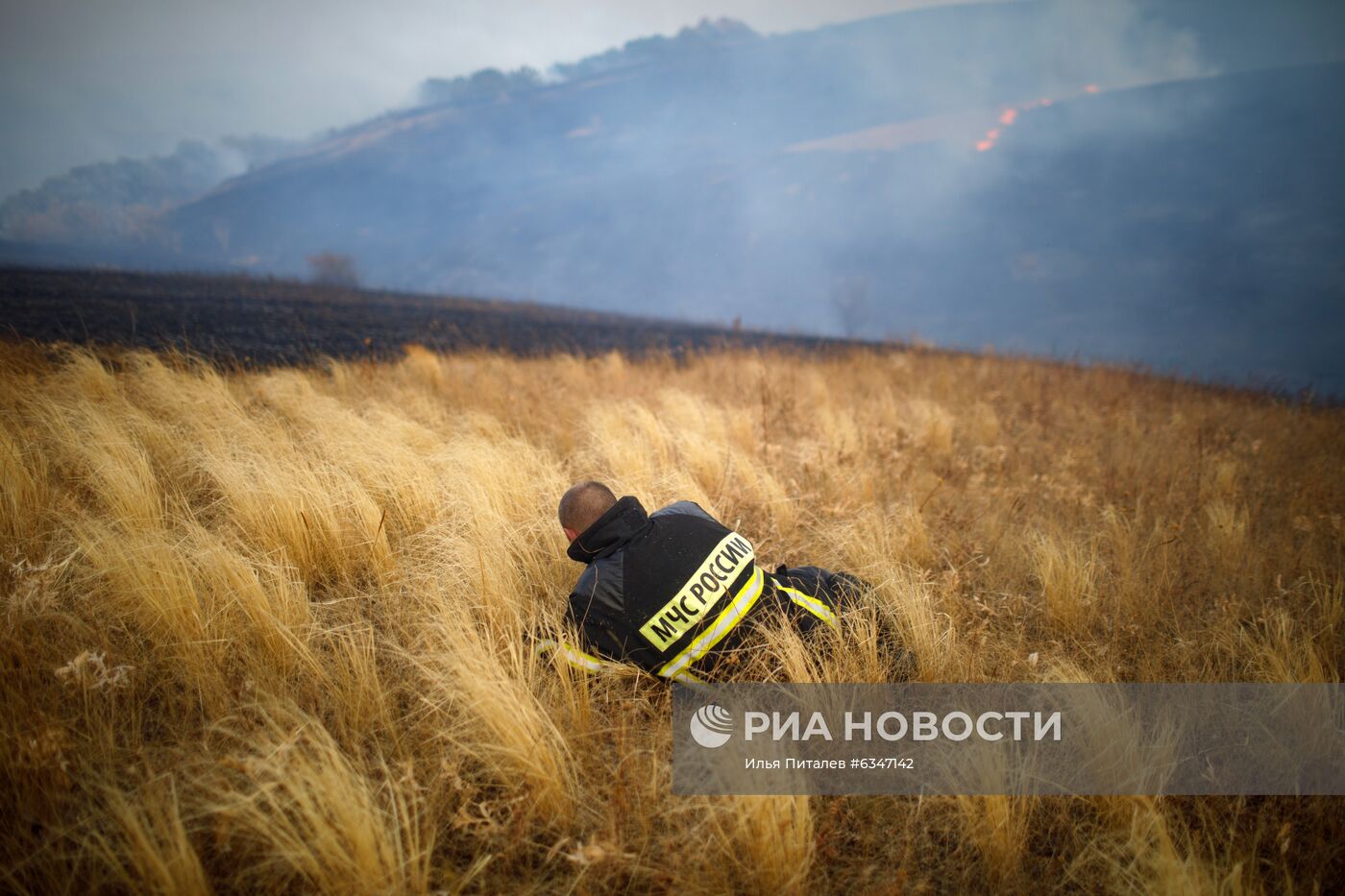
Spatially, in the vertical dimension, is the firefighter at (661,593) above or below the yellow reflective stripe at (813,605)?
above

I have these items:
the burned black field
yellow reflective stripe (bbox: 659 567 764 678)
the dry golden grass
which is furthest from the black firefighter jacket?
the burned black field

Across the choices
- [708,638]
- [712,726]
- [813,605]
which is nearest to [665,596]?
[708,638]

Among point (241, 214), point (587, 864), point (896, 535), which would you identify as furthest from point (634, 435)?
point (241, 214)

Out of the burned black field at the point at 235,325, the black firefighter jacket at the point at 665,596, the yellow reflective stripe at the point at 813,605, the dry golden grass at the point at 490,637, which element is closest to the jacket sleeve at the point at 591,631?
the black firefighter jacket at the point at 665,596

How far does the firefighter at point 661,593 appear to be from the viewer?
2.31 meters

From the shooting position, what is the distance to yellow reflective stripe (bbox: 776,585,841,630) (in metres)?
2.55

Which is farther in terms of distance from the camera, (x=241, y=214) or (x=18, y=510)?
(x=241, y=214)

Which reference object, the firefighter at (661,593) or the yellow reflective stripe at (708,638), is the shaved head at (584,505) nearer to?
the firefighter at (661,593)

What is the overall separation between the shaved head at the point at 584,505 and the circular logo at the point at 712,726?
0.95 meters

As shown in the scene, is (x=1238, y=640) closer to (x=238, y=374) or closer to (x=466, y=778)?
(x=466, y=778)

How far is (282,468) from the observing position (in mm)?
3588

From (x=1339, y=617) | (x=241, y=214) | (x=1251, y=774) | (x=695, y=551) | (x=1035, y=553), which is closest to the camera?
(x=1251, y=774)

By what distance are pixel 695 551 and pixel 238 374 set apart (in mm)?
6609

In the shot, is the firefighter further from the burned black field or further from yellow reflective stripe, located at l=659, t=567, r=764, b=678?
the burned black field
